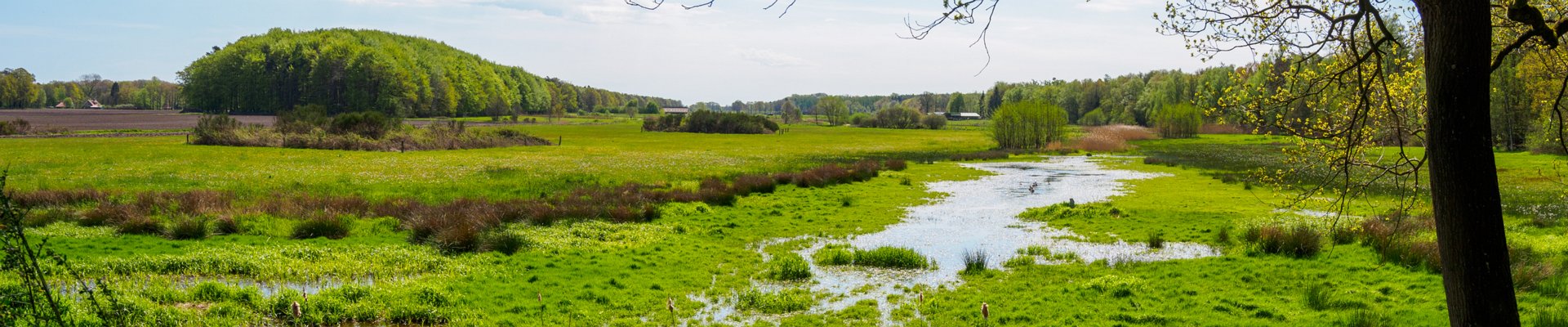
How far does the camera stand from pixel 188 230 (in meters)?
18.2

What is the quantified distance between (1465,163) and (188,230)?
21572 mm


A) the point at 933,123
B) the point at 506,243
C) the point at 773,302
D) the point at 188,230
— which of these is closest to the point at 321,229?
the point at 188,230

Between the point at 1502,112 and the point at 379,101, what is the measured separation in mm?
169533

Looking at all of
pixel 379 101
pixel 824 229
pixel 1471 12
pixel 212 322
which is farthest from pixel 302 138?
pixel 379 101

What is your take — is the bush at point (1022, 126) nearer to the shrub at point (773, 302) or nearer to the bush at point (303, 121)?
the bush at point (303, 121)

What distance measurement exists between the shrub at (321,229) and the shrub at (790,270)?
10.1 metres

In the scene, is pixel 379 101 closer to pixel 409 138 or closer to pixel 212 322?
pixel 409 138

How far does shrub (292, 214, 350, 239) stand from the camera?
18.8 m

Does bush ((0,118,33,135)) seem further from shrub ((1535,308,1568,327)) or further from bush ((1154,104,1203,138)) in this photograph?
bush ((1154,104,1203,138))

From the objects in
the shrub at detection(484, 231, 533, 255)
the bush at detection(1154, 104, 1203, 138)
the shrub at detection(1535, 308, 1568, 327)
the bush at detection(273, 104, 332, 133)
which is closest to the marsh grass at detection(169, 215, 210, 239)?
the shrub at detection(484, 231, 533, 255)

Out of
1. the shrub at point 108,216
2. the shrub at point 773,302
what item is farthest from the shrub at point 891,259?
the shrub at point 108,216

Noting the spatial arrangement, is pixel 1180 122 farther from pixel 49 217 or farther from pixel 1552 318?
pixel 49 217

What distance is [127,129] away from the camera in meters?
90.9

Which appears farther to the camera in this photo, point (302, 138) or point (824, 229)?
point (302, 138)
